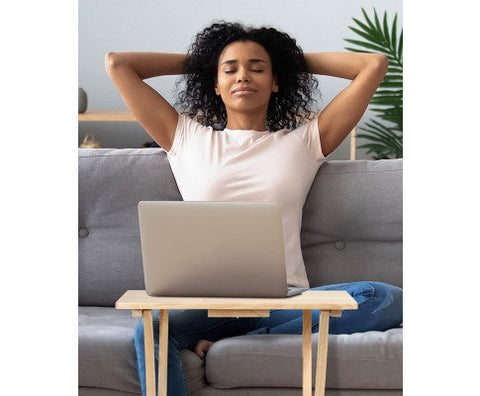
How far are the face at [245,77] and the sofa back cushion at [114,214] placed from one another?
0.29 metres

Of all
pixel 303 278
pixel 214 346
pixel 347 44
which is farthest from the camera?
pixel 347 44

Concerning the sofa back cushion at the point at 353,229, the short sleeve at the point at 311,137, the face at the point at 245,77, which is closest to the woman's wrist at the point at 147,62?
the face at the point at 245,77

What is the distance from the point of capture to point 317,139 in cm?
205

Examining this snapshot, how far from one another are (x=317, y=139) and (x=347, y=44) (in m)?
2.39

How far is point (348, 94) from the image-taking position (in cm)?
206

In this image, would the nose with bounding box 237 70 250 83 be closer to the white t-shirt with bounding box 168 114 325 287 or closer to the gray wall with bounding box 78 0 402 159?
the white t-shirt with bounding box 168 114 325 287

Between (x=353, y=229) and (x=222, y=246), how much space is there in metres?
0.92

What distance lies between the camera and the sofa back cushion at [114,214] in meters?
2.15

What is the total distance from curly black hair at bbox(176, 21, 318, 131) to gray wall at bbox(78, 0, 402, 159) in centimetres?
209
